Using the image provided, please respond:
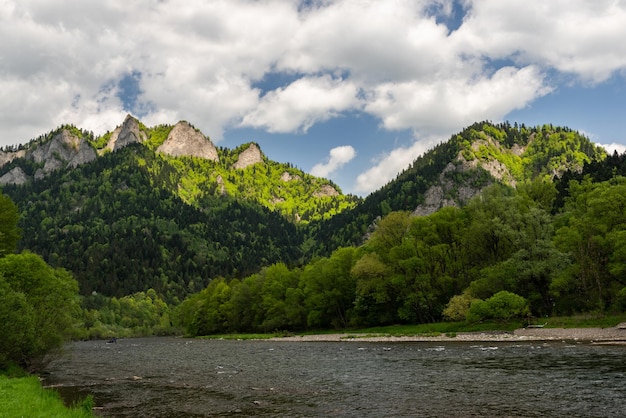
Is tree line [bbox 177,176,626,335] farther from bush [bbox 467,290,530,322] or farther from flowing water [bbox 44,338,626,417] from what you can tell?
flowing water [bbox 44,338,626,417]

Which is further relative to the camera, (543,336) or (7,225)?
(7,225)

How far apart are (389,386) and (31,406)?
20.8 m

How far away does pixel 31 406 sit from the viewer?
22.7m

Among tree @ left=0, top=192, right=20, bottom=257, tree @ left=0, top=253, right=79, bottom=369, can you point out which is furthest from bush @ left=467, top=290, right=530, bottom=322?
tree @ left=0, top=192, right=20, bottom=257

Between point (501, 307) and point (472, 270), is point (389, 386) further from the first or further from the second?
point (472, 270)

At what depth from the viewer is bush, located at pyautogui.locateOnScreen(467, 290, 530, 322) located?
69.2 metres

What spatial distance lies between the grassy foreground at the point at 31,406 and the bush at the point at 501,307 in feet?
195

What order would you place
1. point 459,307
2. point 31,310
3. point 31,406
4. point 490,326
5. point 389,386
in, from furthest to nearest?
point 459,307 → point 490,326 → point 31,310 → point 389,386 → point 31,406

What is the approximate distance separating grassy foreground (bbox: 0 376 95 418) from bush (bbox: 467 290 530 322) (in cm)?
5934

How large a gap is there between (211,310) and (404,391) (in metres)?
125

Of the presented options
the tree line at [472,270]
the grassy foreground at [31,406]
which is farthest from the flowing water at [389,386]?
the tree line at [472,270]

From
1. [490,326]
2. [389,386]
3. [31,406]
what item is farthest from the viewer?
[490,326]

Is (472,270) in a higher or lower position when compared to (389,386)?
higher

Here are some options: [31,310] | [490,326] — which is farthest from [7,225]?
[490,326]
